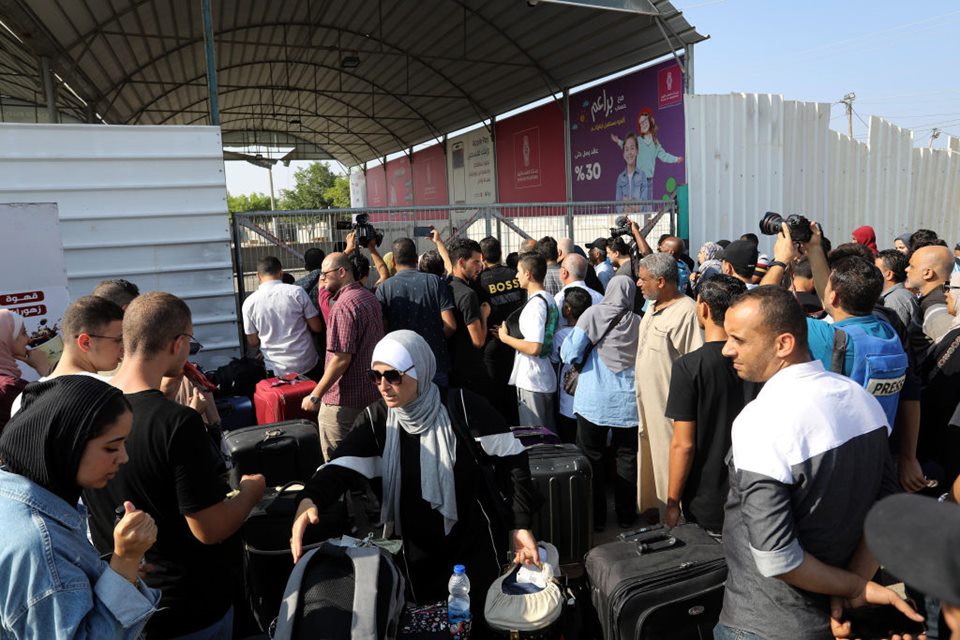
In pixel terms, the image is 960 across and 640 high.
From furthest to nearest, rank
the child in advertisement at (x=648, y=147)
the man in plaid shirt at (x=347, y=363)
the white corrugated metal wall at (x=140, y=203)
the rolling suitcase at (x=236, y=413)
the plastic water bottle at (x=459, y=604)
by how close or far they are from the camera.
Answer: the child in advertisement at (x=648, y=147)
the white corrugated metal wall at (x=140, y=203)
the rolling suitcase at (x=236, y=413)
the man in plaid shirt at (x=347, y=363)
the plastic water bottle at (x=459, y=604)

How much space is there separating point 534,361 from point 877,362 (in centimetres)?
235

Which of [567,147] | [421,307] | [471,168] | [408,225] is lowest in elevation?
[421,307]

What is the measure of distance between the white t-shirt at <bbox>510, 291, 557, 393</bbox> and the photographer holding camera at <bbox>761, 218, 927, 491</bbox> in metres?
1.96

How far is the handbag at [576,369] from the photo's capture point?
13.2ft

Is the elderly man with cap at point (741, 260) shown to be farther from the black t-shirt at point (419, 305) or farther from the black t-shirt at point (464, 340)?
the black t-shirt at point (419, 305)

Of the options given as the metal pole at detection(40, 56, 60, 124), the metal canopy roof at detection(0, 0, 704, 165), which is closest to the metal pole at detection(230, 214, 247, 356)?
the metal canopy roof at detection(0, 0, 704, 165)

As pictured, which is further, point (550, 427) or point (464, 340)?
point (464, 340)

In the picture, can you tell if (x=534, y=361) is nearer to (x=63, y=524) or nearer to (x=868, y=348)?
(x=868, y=348)

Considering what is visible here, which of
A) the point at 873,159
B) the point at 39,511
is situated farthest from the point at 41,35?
the point at 873,159

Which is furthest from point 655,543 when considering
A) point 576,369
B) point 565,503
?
point 576,369

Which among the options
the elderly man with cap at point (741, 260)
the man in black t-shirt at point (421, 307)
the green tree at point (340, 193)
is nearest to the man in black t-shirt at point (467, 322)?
the man in black t-shirt at point (421, 307)

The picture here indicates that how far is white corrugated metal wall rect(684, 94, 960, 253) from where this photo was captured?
1034 centimetres

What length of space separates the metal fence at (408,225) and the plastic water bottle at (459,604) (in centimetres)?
484

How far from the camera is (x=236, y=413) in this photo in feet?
16.0
